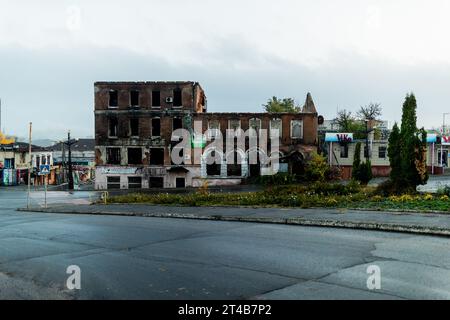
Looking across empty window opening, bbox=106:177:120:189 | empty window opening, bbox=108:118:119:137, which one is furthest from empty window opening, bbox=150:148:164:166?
empty window opening, bbox=108:118:119:137

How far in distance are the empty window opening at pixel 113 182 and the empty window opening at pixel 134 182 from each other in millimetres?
1349

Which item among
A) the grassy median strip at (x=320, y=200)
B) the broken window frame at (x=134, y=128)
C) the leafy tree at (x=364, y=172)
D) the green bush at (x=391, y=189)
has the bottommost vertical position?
the grassy median strip at (x=320, y=200)

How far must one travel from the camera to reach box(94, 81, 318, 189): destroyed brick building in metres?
50.6

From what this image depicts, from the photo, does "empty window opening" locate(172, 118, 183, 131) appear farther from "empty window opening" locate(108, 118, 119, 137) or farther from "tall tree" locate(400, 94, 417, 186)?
"tall tree" locate(400, 94, 417, 186)

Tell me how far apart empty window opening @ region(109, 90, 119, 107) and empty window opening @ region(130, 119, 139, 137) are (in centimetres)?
273

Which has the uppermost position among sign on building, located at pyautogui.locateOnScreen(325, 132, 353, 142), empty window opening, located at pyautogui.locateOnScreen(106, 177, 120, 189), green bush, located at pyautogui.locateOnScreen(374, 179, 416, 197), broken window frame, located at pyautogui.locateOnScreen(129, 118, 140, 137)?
broken window frame, located at pyautogui.locateOnScreen(129, 118, 140, 137)

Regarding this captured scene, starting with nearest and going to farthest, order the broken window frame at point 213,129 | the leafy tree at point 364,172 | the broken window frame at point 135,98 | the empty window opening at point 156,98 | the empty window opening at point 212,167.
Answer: the leafy tree at point 364,172, the empty window opening at point 212,167, the broken window frame at point 213,129, the empty window opening at point 156,98, the broken window frame at point 135,98

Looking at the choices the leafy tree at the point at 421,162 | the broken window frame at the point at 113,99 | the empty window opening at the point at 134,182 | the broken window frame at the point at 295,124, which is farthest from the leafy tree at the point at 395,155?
the broken window frame at the point at 113,99

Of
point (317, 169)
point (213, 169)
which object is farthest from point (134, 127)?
point (317, 169)

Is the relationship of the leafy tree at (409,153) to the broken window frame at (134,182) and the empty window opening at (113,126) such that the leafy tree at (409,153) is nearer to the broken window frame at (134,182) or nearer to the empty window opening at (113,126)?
the broken window frame at (134,182)

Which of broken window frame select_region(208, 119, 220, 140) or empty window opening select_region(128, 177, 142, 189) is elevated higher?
broken window frame select_region(208, 119, 220, 140)

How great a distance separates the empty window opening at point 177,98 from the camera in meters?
52.8

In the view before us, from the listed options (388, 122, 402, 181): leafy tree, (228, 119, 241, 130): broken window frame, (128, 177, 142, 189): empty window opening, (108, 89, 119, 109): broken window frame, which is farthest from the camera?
(108, 89, 119, 109): broken window frame

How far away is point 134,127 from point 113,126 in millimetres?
2438
